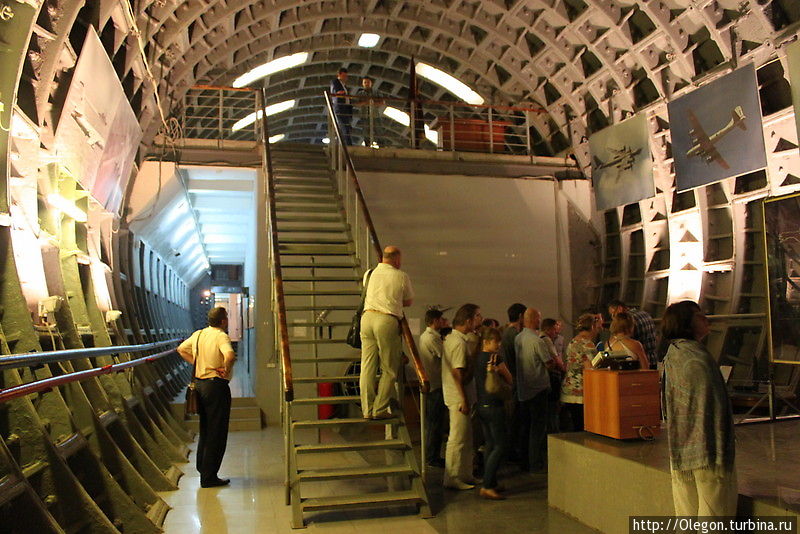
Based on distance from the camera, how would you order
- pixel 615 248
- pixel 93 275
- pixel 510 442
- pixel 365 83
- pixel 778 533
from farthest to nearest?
pixel 365 83, pixel 615 248, pixel 93 275, pixel 510 442, pixel 778 533

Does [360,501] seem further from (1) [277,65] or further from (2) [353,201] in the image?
(1) [277,65]

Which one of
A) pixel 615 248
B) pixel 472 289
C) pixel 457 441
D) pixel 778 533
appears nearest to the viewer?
pixel 778 533

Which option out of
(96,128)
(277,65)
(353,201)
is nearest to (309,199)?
(353,201)

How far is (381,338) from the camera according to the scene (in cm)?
611

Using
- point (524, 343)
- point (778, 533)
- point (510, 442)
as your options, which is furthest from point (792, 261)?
point (778, 533)

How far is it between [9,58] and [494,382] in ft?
14.4

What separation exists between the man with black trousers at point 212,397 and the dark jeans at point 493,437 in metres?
2.44

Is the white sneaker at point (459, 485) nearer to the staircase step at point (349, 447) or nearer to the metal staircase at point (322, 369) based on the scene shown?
the metal staircase at point (322, 369)

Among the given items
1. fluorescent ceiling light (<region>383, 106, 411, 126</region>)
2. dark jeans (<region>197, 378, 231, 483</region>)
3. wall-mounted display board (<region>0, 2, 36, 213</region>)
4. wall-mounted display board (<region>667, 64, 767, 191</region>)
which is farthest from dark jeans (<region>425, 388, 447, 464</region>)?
fluorescent ceiling light (<region>383, 106, 411, 126</region>)

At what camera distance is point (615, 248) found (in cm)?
1338

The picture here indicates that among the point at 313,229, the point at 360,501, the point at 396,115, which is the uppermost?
the point at 396,115

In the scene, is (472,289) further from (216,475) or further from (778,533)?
(778,533)

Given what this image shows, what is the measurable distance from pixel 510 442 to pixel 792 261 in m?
3.44

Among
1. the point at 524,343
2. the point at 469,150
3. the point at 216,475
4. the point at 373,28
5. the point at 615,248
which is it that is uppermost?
the point at 373,28
